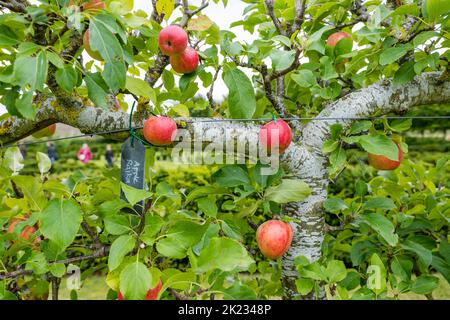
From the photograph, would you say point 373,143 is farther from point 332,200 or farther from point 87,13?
point 87,13

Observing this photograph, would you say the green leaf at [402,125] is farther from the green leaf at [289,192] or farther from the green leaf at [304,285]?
the green leaf at [304,285]

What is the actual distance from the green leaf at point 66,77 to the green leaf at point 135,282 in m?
0.41

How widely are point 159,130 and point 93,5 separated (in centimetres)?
32

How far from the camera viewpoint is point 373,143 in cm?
120

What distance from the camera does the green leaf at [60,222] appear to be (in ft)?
3.25

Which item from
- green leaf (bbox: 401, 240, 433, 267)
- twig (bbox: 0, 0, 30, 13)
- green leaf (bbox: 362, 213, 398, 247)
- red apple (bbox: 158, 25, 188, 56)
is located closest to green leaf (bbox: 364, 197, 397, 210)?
green leaf (bbox: 362, 213, 398, 247)

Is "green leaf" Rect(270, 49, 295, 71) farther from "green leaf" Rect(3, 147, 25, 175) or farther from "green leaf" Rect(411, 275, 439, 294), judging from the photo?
"green leaf" Rect(3, 147, 25, 175)

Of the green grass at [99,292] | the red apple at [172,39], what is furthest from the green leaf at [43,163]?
the green grass at [99,292]

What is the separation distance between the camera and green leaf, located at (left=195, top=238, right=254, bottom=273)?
0.90 meters

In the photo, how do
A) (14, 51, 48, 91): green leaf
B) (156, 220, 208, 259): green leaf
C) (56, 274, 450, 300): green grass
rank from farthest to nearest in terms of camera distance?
(56, 274, 450, 300): green grass, (156, 220, 208, 259): green leaf, (14, 51, 48, 91): green leaf

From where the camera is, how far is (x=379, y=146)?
3.88 feet

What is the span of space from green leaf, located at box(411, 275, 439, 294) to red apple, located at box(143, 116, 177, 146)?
2.59 feet

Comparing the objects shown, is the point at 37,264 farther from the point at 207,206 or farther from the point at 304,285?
the point at 304,285

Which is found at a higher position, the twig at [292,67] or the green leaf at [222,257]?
the twig at [292,67]
